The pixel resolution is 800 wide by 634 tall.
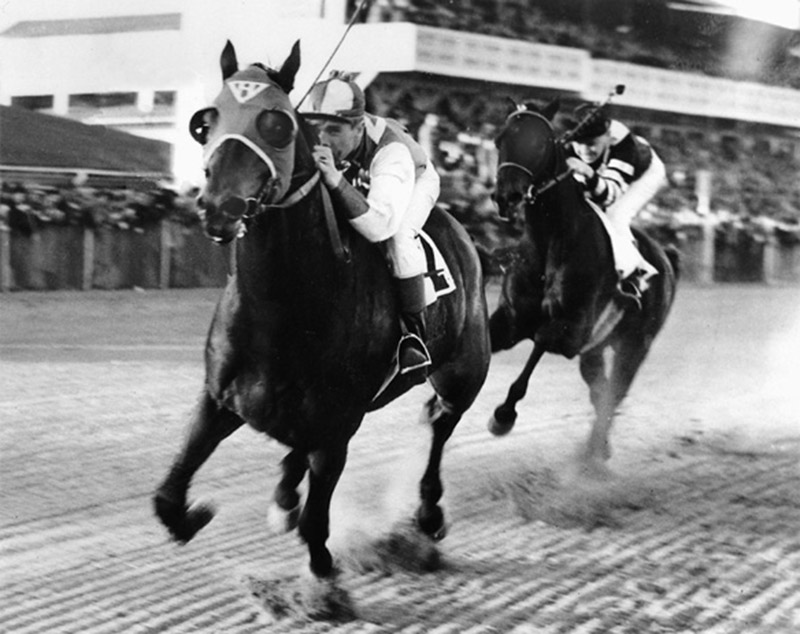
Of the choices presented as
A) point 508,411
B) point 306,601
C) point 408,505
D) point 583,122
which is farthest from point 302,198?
point 583,122

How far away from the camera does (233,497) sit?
6.00 meters

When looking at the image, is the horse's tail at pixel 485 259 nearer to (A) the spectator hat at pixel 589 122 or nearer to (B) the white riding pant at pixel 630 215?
(B) the white riding pant at pixel 630 215

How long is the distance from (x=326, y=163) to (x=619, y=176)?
3789mm

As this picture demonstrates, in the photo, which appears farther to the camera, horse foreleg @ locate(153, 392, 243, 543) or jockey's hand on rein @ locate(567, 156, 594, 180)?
jockey's hand on rein @ locate(567, 156, 594, 180)

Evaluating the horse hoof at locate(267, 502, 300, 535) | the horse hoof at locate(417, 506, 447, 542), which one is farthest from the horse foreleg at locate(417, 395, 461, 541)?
the horse hoof at locate(267, 502, 300, 535)

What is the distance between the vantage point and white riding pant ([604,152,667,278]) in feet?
23.9

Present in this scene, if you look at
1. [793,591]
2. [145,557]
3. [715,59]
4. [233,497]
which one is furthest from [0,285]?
[793,591]

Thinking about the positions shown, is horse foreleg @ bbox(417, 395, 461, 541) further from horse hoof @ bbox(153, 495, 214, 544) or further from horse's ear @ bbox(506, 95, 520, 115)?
horse's ear @ bbox(506, 95, 520, 115)

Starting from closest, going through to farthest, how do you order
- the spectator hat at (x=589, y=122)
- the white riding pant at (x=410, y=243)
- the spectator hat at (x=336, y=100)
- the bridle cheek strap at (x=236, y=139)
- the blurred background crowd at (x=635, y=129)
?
the bridle cheek strap at (x=236, y=139) → the spectator hat at (x=336, y=100) → the white riding pant at (x=410, y=243) → the blurred background crowd at (x=635, y=129) → the spectator hat at (x=589, y=122)

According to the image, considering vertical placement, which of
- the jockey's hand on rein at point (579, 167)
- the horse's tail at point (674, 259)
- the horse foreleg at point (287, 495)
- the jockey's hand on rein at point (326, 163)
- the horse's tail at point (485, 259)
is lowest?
the horse foreleg at point (287, 495)

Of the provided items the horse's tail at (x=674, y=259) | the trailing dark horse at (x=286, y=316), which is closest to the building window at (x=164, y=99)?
the trailing dark horse at (x=286, y=316)

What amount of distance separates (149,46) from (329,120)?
1.25 meters

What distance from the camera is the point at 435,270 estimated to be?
5059 mm

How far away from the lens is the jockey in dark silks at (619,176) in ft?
24.1
